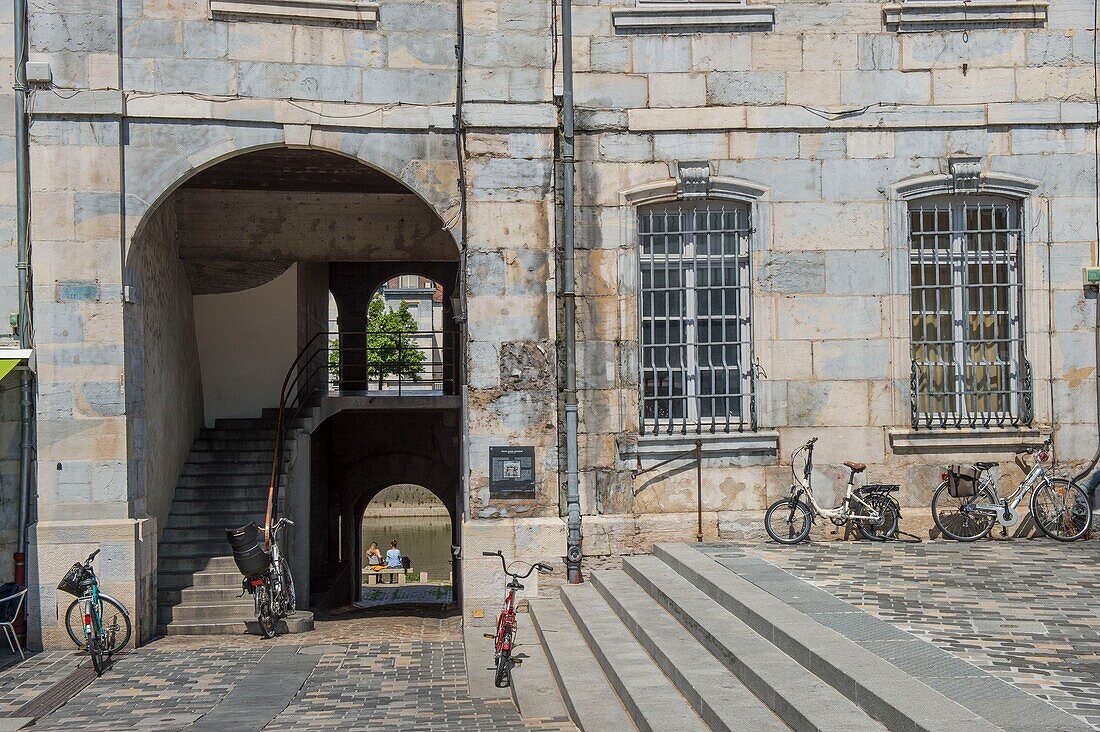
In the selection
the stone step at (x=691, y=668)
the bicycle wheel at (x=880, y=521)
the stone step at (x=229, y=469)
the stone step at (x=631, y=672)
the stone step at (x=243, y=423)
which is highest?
the stone step at (x=243, y=423)

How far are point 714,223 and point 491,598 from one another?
4157 millimetres

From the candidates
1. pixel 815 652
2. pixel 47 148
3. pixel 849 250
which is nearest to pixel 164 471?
pixel 47 148

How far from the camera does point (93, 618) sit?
10086mm

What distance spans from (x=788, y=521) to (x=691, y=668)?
14.1 feet

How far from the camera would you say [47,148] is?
35.4 ft

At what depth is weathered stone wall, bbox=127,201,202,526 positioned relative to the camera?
37.1 feet

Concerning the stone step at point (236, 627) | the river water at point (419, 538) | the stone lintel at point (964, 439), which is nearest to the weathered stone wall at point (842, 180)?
the stone lintel at point (964, 439)

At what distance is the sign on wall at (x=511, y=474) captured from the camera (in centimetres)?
1121

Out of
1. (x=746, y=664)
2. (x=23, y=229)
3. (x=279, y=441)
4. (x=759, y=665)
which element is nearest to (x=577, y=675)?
(x=746, y=664)

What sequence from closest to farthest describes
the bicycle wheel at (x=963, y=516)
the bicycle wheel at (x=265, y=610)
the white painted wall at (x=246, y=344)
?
the bicycle wheel at (x=963, y=516) → the bicycle wheel at (x=265, y=610) → the white painted wall at (x=246, y=344)

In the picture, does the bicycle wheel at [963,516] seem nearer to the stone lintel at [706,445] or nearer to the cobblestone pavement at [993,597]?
the cobblestone pavement at [993,597]

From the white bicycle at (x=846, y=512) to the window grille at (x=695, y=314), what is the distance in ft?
2.77

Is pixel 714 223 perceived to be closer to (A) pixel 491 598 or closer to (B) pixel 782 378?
(B) pixel 782 378

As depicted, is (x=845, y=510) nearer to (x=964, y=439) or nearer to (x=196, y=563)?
(x=964, y=439)
